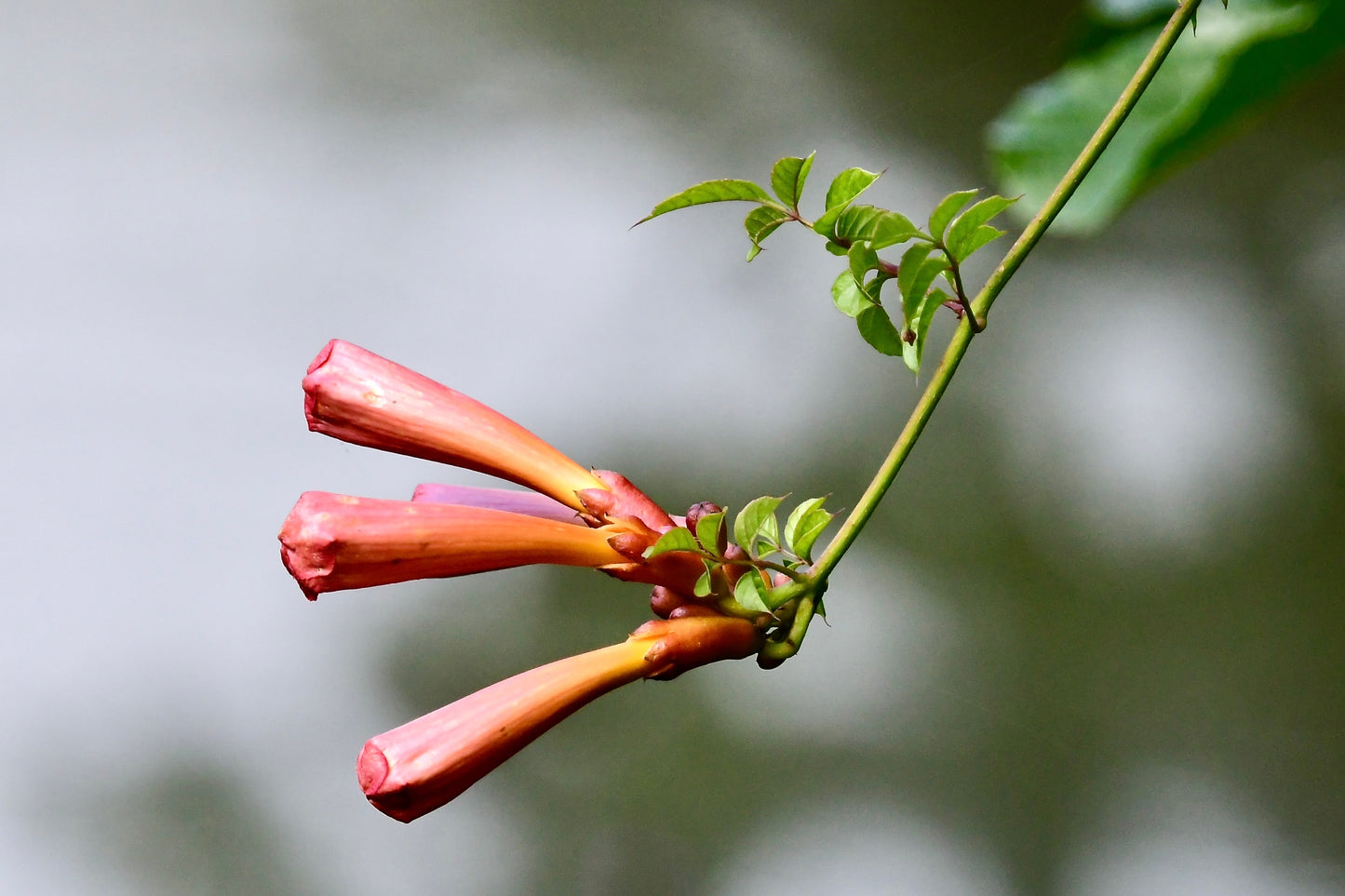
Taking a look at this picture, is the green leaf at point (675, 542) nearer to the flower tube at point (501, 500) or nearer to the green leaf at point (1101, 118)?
the flower tube at point (501, 500)

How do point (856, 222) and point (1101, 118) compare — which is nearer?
point (856, 222)

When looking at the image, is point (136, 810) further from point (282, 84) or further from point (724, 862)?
point (282, 84)

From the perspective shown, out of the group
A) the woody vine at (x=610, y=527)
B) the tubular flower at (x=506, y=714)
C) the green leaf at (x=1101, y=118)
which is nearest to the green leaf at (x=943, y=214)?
the woody vine at (x=610, y=527)

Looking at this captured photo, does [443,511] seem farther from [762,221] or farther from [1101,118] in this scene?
[1101,118]

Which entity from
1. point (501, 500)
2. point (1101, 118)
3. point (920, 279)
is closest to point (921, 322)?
point (920, 279)

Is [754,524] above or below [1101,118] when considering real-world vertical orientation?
below

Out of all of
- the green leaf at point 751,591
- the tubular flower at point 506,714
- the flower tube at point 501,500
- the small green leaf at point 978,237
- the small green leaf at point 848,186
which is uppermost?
the small green leaf at point 848,186
